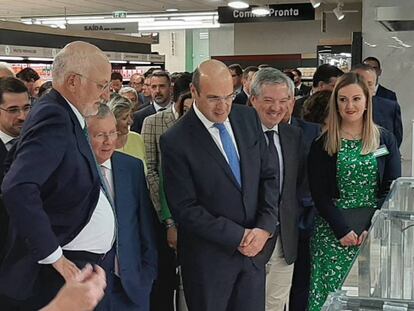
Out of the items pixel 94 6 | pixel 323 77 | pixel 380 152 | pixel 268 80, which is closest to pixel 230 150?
pixel 268 80

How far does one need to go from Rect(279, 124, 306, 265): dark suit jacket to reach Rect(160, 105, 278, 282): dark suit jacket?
286 mm

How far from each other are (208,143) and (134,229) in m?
0.51

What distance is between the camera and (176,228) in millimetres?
3225

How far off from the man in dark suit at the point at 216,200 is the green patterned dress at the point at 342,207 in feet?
1.64

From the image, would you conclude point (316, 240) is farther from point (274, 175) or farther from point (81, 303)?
point (81, 303)

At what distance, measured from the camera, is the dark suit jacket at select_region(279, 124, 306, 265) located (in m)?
3.18

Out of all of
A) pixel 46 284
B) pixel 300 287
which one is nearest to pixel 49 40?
pixel 300 287

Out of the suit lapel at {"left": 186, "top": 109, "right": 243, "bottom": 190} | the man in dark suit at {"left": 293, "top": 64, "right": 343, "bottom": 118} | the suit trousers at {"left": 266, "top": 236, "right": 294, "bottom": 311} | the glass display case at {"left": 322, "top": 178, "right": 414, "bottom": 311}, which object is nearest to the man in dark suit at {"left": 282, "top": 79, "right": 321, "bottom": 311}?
the suit trousers at {"left": 266, "top": 236, "right": 294, "bottom": 311}

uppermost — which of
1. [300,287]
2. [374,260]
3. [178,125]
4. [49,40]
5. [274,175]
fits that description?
[49,40]

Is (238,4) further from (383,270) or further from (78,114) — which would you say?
(383,270)

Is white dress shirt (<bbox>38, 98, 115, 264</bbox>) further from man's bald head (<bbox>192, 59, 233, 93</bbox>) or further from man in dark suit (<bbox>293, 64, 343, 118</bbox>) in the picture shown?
man in dark suit (<bbox>293, 64, 343, 118</bbox>)

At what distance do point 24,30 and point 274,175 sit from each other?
262 inches

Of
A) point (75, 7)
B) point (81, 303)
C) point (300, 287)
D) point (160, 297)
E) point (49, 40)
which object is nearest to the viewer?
point (81, 303)

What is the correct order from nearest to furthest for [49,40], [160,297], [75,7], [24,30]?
1. [160,297]
2. [24,30]
3. [49,40]
4. [75,7]
